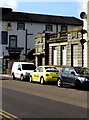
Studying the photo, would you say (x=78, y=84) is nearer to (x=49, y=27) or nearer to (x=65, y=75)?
(x=65, y=75)

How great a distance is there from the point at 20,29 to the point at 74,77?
41.0m

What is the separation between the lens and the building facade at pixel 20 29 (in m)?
58.8

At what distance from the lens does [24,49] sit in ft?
197

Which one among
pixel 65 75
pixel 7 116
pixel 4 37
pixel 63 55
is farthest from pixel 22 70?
pixel 4 37

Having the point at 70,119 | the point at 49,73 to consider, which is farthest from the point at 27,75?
the point at 70,119

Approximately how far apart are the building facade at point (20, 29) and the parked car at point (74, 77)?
1359 inches

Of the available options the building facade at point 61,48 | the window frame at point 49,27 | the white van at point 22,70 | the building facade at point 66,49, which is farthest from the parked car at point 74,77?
the window frame at point 49,27

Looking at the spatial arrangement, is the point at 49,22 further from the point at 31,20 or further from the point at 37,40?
the point at 37,40

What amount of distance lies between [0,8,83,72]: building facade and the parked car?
34.5m

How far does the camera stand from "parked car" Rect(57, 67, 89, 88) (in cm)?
1973

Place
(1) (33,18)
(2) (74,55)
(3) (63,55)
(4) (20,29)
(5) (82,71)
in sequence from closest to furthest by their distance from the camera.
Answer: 1. (5) (82,71)
2. (2) (74,55)
3. (3) (63,55)
4. (4) (20,29)
5. (1) (33,18)

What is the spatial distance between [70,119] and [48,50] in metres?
30.3

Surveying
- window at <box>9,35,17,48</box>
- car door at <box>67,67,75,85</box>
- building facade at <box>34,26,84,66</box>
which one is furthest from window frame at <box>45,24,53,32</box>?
car door at <box>67,67,75,85</box>

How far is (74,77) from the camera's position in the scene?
66.8 ft
